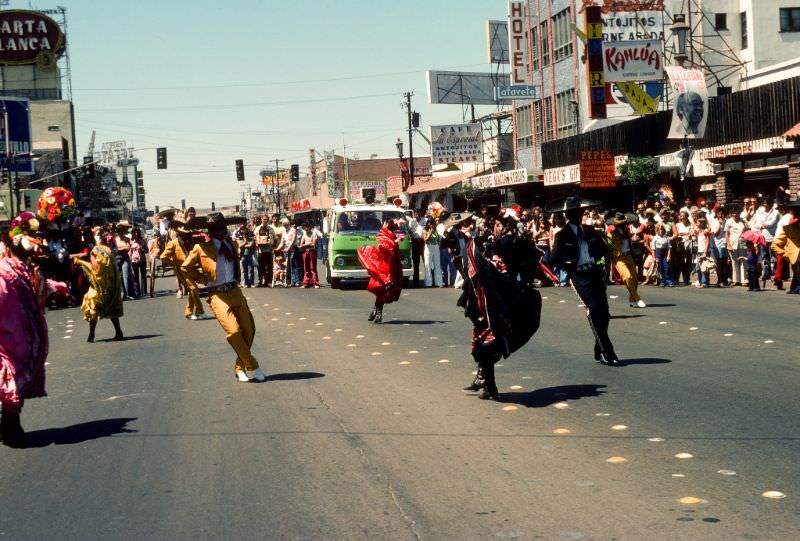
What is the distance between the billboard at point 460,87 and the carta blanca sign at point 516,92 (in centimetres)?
2522

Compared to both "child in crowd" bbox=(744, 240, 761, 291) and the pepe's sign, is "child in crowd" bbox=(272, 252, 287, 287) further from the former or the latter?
the pepe's sign

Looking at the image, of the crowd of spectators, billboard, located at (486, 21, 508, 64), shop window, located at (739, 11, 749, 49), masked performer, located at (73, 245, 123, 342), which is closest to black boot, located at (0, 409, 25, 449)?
masked performer, located at (73, 245, 123, 342)

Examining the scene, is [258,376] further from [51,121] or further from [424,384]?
[51,121]

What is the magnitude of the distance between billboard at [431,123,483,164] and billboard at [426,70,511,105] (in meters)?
6.60

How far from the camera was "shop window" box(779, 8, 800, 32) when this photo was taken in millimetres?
43656

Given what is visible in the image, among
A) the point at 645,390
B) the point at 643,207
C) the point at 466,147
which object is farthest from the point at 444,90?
the point at 645,390

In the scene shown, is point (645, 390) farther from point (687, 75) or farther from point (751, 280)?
point (687, 75)

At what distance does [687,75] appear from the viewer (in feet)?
106

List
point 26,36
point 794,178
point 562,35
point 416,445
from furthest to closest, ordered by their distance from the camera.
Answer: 1. point 26,36
2. point 562,35
3. point 794,178
4. point 416,445

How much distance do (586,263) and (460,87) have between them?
2567 inches

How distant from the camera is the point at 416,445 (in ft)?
A: 24.7

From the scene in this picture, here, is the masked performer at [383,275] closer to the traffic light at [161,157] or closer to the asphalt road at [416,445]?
the asphalt road at [416,445]

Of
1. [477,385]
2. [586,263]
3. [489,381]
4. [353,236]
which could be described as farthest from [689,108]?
[489,381]

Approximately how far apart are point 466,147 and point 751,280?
1910 inches
